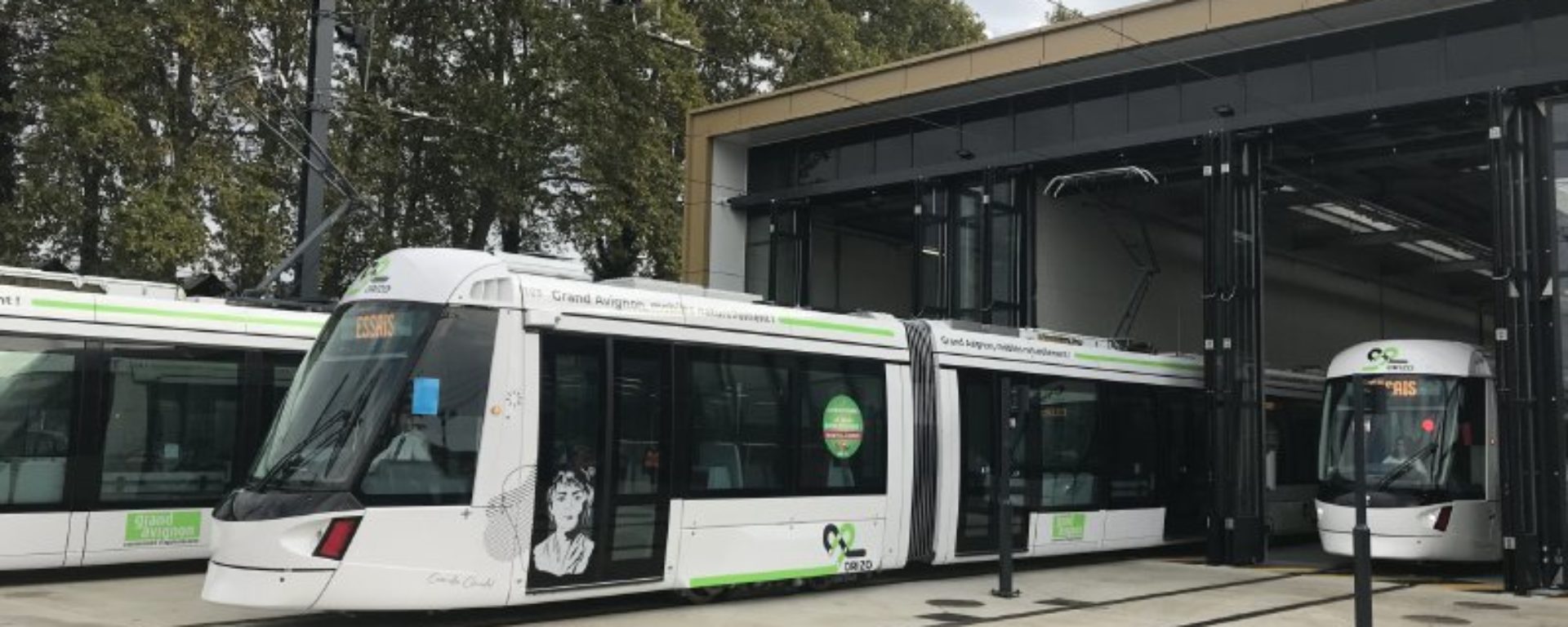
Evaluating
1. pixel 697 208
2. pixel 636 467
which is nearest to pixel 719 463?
pixel 636 467

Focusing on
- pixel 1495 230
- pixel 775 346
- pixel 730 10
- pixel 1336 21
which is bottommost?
pixel 775 346

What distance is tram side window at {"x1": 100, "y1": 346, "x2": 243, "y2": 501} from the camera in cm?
1270

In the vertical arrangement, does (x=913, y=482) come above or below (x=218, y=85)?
below

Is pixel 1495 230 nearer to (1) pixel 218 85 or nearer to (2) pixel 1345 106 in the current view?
(2) pixel 1345 106

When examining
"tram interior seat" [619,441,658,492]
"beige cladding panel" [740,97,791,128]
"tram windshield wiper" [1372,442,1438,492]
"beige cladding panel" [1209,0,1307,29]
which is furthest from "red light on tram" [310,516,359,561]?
"beige cladding panel" [740,97,791,128]

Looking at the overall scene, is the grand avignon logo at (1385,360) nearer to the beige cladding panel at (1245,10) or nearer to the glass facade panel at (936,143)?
the beige cladding panel at (1245,10)

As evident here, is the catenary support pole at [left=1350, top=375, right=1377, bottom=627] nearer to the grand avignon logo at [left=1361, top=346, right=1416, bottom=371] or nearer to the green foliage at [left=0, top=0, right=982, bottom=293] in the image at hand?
the grand avignon logo at [left=1361, top=346, right=1416, bottom=371]

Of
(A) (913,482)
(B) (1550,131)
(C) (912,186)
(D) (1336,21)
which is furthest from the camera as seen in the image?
(C) (912,186)

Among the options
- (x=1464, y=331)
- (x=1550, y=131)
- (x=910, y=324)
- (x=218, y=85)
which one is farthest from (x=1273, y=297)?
(x=218, y=85)

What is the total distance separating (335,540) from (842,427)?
5.18 m

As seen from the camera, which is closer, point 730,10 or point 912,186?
point 912,186

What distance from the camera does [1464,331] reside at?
35688 millimetres

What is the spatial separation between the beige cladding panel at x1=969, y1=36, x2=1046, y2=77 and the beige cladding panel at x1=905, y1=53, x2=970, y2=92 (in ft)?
0.52

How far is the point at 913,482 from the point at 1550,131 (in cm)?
879
